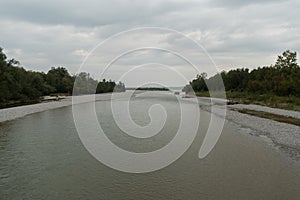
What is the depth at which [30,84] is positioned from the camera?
225 feet

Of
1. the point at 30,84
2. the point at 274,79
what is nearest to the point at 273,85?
the point at 274,79

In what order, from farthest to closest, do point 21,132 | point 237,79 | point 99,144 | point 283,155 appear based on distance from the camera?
point 237,79 → point 21,132 → point 99,144 → point 283,155

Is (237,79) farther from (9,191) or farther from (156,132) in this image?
(9,191)

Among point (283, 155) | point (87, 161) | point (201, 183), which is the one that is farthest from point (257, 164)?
point (87, 161)

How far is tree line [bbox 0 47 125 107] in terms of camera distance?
53969 mm

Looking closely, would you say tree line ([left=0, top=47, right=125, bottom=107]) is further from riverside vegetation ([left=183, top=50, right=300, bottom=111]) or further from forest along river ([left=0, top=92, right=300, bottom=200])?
riverside vegetation ([left=183, top=50, right=300, bottom=111])

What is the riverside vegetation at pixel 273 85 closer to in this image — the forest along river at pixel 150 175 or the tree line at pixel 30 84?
the forest along river at pixel 150 175

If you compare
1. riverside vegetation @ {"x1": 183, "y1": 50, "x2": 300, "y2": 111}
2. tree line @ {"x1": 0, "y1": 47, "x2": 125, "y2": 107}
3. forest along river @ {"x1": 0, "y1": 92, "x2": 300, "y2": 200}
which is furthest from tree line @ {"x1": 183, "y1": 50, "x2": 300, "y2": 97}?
tree line @ {"x1": 0, "y1": 47, "x2": 125, "y2": 107}

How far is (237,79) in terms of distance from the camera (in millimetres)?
88125

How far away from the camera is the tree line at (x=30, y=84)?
177ft

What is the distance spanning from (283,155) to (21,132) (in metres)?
17.2

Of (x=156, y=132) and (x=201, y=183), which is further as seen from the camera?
(x=156, y=132)

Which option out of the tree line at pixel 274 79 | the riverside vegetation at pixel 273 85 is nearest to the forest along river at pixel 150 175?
the riverside vegetation at pixel 273 85

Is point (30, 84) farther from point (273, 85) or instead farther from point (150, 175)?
point (150, 175)
